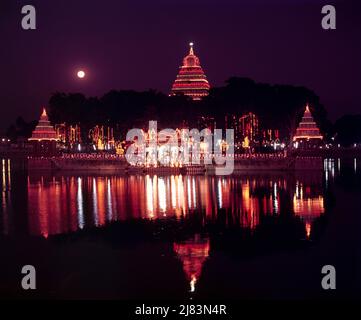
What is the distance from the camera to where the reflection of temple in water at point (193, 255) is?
1606cm

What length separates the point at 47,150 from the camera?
56031 millimetres

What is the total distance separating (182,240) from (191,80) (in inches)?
2206

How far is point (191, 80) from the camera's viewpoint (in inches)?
2960

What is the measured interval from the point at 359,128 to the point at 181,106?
5183 cm

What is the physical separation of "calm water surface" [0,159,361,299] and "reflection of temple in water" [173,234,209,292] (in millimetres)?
27

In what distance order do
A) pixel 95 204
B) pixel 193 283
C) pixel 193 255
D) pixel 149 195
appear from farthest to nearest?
1. pixel 149 195
2. pixel 95 204
3. pixel 193 255
4. pixel 193 283

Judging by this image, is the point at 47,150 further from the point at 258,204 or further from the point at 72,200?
the point at 258,204

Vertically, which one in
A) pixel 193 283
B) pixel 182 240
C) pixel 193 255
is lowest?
pixel 193 283

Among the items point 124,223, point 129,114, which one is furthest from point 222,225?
point 129,114

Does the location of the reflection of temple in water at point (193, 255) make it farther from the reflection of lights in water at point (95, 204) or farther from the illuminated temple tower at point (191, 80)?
the illuminated temple tower at point (191, 80)

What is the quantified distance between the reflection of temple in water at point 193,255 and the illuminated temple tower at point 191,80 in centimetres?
5347

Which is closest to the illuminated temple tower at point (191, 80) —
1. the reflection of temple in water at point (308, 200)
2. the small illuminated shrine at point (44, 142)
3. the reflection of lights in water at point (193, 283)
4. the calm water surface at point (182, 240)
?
the small illuminated shrine at point (44, 142)

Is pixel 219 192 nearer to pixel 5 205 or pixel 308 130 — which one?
pixel 5 205

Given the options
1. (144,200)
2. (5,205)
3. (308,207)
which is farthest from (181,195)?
(5,205)
